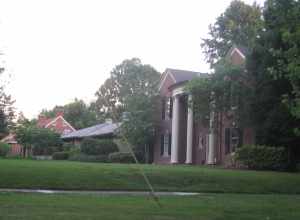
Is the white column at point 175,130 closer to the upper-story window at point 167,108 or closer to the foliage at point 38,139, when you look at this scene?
the upper-story window at point 167,108

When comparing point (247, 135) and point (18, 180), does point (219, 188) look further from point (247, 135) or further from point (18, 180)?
point (247, 135)

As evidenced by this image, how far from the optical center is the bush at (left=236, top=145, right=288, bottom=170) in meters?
31.7

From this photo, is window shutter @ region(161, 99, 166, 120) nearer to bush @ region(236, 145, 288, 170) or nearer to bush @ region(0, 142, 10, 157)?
bush @ region(236, 145, 288, 170)

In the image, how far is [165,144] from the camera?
4984 cm

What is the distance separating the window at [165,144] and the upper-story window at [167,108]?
64.6 inches

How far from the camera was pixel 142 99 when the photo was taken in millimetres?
49750

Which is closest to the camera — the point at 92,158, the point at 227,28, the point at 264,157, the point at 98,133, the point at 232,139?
the point at 264,157

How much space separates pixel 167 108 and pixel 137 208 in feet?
121

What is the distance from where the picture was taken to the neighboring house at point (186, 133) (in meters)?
38.8

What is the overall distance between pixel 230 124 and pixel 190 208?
2343 cm

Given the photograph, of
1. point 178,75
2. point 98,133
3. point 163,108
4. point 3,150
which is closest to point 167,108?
point 163,108

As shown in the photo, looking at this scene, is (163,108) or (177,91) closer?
(177,91)

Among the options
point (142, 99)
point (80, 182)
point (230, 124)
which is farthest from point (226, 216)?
point (142, 99)

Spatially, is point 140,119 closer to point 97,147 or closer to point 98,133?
point 97,147
